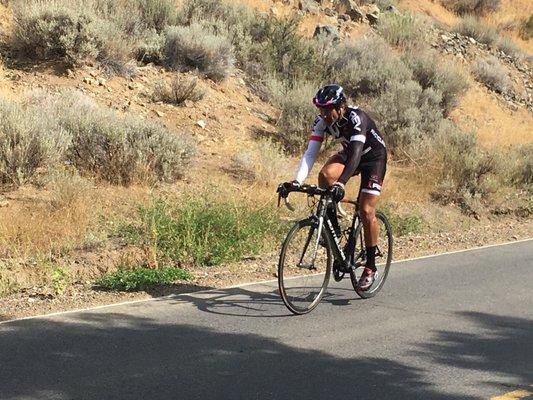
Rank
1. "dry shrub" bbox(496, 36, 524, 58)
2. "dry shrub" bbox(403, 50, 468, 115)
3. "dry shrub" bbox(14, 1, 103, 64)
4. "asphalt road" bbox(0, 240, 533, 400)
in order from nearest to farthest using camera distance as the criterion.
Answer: "asphalt road" bbox(0, 240, 533, 400), "dry shrub" bbox(14, 1, 103, 64), "dry shrub" bbox(403, 50, 468, 115), "dry shrub" bbox(496, 36, 524, 58)

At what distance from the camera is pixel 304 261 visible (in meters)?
6.89

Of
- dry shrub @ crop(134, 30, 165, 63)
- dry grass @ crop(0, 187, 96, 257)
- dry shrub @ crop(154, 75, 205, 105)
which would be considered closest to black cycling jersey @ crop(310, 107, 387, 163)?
dry grass @ crop(0, 187, 96, 257)

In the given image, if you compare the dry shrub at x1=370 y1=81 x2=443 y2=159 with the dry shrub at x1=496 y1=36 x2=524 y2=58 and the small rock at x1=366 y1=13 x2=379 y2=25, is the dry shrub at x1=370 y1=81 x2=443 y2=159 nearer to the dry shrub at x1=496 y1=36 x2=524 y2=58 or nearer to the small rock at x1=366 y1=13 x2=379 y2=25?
the small rock at x1=366 y1=13 x2=379 y2=25

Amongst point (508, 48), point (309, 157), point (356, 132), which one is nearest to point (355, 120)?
point (356, 132)

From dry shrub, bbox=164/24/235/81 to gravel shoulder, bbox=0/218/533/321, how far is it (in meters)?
7.47

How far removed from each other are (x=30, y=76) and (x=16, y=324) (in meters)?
9.36

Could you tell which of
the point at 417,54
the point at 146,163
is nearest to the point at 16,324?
the point at 146,163

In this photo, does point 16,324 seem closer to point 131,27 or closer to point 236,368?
point 236,368

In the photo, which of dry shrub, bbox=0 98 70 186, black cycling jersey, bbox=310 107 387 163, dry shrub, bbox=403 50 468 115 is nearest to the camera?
black cycling jersey, bbox=310 107 387 163

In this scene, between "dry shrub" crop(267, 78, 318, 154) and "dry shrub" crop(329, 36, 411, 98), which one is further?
"dry shrub" crop(329, 36, 411, 98)

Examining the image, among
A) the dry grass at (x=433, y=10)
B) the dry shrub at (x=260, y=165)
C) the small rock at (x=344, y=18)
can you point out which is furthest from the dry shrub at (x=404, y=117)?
the dry grass at (x=433, y=10)

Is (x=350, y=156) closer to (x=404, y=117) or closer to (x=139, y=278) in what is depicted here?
(x=139, y=278)

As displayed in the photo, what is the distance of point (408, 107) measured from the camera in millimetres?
18125

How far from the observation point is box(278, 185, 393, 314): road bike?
6.62 meters
